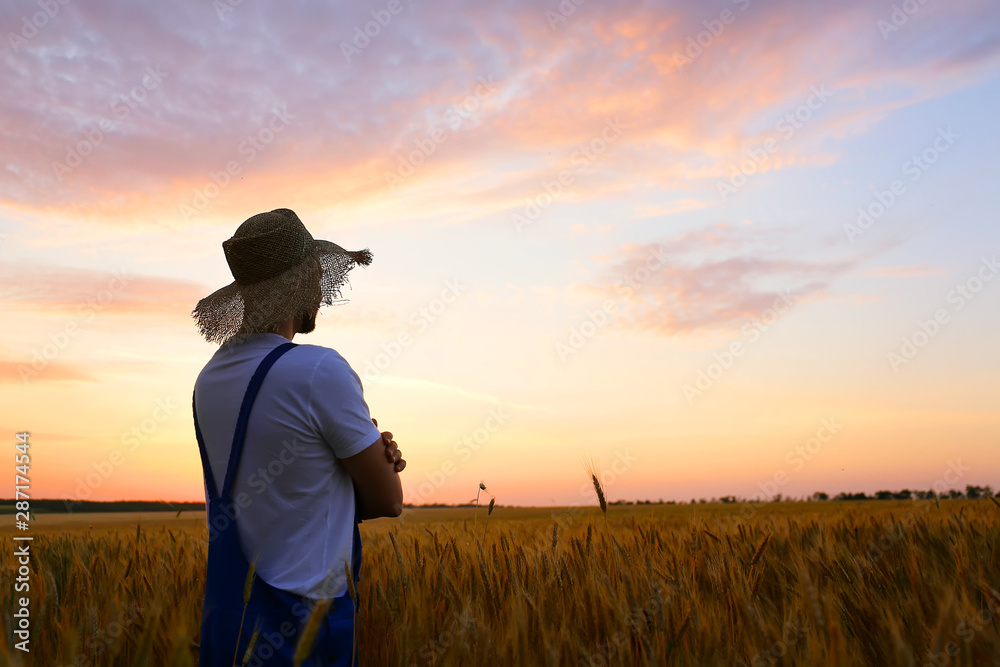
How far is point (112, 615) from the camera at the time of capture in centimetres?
249

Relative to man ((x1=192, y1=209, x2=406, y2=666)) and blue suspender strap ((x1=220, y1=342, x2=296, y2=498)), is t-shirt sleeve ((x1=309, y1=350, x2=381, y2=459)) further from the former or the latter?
Result: blue suspender strap ((x1=220, y1=342, x2=296, y2=498))

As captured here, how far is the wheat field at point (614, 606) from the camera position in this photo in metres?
2.11

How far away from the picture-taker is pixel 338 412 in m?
2.38

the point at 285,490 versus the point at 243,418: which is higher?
the point at 243,418

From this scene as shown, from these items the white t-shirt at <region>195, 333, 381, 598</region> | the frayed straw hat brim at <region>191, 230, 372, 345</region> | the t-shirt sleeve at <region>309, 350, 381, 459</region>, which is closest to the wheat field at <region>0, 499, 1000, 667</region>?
the white t-shirt at <region>195, 333, 381, 598</region>

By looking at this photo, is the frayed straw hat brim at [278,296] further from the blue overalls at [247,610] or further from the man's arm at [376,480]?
the man's arm at [376,480]

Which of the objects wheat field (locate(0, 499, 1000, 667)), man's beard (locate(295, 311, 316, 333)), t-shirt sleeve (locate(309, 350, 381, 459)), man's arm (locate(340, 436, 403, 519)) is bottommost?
wheat field (locate(0, 499, 1000, 667))

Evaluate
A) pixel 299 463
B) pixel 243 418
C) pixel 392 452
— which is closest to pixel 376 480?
pixel 392 452

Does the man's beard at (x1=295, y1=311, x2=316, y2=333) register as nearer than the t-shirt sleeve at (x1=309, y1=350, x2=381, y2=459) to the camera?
No

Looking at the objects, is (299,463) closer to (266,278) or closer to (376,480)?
(376,480)

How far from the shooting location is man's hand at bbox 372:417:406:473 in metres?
2.50

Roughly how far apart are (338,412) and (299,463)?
0.22 meters

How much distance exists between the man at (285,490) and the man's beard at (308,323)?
9.4 inches

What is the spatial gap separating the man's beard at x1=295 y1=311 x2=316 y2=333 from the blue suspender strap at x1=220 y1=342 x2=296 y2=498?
375 millimetres
